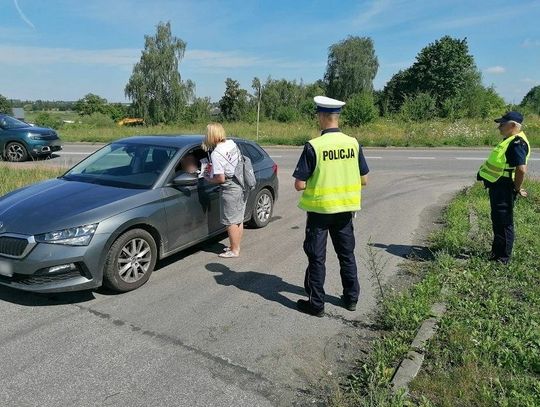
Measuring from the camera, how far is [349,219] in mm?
3725

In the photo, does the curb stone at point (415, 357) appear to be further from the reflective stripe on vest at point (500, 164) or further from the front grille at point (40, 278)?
the front grille at point (40, 278)

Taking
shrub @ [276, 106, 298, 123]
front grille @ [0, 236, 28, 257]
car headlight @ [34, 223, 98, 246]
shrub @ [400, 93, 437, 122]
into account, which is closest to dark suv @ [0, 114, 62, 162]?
front grille @ [0, 236, 28, 257]

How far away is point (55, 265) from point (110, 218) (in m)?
0.62

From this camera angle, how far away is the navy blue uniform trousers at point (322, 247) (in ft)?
12.0

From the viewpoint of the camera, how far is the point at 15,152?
1425cm

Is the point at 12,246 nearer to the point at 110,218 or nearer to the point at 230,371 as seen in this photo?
the point at 110,218

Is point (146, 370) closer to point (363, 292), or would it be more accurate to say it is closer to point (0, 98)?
point (363, 292)

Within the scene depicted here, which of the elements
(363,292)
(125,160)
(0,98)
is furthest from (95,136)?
(0,98)

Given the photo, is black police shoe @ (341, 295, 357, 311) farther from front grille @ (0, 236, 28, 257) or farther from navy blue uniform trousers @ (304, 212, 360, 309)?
front grille @ (0, 236, 28, 257)

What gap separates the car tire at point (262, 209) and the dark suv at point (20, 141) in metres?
11.2

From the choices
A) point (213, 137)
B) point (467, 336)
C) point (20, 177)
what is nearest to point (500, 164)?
point (467, 336)

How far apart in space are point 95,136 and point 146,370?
23.6m

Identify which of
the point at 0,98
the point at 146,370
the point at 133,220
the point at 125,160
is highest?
the point at 0,98

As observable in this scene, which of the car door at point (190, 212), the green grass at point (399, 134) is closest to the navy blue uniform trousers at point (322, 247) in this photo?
the car door at point (190, 212)
